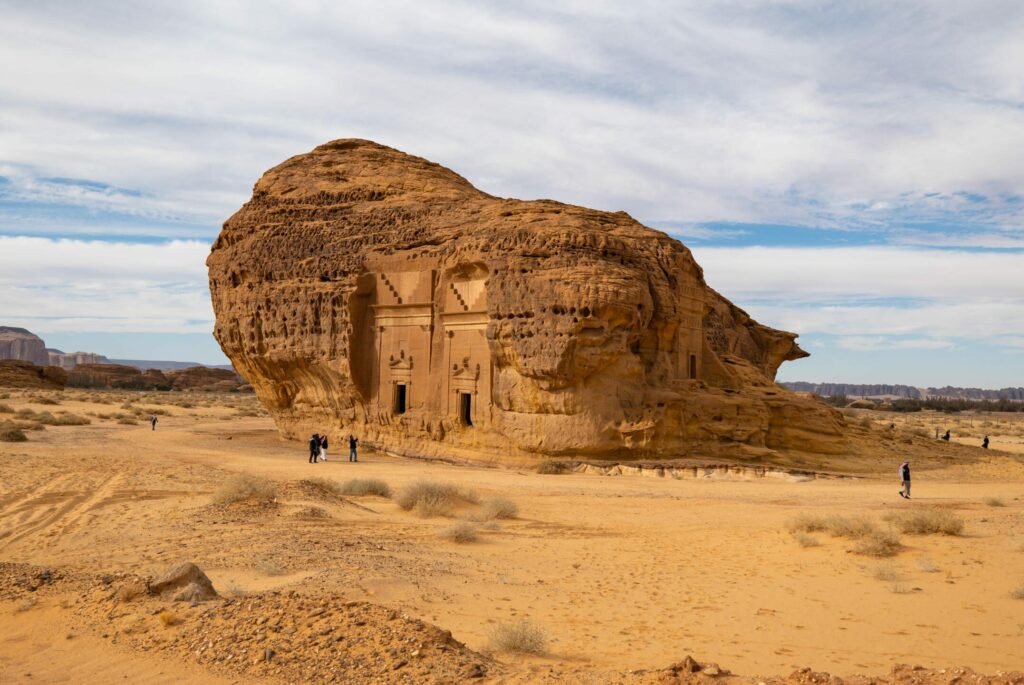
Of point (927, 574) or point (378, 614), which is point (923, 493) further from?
point (378, 614)

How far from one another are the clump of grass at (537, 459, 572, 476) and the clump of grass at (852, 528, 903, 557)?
11.9 metres

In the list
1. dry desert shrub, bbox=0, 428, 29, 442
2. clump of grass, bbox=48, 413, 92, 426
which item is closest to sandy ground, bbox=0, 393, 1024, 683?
dry desert shrub, bbox=0, 428, 29, 442

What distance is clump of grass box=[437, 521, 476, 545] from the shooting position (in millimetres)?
13547

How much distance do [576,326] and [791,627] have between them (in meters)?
14.8

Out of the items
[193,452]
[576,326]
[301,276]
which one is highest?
[301,276]

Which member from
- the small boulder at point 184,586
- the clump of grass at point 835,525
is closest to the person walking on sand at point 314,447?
the clump of grass at point 835,525

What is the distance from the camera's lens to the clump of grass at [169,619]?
25.7 ft

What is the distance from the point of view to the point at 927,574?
1170 centimetres

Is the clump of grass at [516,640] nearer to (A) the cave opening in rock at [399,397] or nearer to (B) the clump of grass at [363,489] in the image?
(B) the clump of grass at [363,489]

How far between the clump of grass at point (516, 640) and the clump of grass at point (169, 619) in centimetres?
299

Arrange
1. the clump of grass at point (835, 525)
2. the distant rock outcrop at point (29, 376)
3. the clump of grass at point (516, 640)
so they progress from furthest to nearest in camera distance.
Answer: the distant rock outcrop at point (29, 376) → the clump of grass at point (835, 525) → the clump of grass at point (516, 640)

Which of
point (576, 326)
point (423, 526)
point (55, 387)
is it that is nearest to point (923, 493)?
point (576, 326)

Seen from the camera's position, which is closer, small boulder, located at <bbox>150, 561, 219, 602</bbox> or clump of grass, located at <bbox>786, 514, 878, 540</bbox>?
small boulder, located at <bbox>150, 561, 219, 602</bbox>

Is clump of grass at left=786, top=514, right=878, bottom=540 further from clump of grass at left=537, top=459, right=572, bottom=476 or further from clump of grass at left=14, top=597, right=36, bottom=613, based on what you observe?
clump of grass at left=14, top=597, right=36, bottom=613
